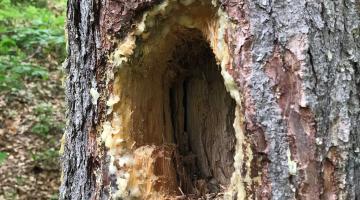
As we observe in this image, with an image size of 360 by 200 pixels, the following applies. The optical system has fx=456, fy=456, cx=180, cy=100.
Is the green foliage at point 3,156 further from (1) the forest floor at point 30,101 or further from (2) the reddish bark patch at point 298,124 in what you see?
(2) the reddish bark patch at point 298,124

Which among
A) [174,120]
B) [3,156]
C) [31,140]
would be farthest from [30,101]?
[174,120]

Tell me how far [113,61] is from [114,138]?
0.84ft

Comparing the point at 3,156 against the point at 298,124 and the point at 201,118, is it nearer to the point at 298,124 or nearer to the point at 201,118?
the point at 201,118

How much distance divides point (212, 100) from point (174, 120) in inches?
7.3

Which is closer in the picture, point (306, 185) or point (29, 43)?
point (306, 185)

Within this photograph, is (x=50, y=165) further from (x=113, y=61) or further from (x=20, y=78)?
(x=113, y=61)

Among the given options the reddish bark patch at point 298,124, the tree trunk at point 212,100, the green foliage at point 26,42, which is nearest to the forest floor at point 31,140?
the green foliage at point 26,42

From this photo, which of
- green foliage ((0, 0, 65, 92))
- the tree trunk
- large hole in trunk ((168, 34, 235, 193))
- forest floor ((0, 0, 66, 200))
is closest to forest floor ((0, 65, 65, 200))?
forest floor ((0, 0, 66, 200))

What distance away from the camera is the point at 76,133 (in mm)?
1667

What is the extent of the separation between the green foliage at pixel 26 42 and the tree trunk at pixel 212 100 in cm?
435

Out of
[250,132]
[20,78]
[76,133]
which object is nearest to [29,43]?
[20,78]

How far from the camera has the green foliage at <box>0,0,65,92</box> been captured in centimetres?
593

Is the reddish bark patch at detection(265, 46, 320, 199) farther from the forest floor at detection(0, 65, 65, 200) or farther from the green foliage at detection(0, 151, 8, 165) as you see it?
the green foliage at detection(0, 151, 8, 165)

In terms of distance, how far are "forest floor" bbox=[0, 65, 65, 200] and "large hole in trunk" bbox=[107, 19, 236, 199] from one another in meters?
3.00
